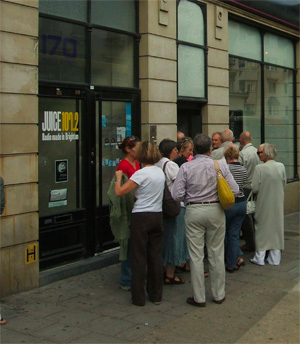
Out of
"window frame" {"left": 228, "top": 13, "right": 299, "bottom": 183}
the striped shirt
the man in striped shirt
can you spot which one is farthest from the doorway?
"window frame" {"left": 228, "top": 13, "right": 299, "bottom": 183}

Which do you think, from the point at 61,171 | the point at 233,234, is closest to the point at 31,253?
the point at 61,171

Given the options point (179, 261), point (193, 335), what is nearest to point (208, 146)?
point (179, 261)

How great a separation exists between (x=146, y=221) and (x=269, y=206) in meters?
2.83

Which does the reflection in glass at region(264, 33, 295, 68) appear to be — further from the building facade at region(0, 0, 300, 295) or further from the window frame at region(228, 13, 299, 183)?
the building facade at region(0, 0, 300, 295)

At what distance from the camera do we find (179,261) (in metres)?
7.01

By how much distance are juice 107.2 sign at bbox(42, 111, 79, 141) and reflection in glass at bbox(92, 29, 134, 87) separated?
0.79 meters

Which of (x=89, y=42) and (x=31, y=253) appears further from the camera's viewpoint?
(x=89, y=42)

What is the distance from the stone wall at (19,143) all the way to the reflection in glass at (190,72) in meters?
3.67

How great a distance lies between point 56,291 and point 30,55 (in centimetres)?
287

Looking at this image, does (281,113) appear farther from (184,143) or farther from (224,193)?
(224,193)

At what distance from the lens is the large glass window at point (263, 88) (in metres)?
11.9

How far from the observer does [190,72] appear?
10156mm

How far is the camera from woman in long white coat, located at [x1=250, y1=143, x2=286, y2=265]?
26.7ft

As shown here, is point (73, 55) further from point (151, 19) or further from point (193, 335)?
point (193, 335)
